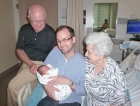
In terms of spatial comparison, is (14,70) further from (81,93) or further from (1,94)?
(81,93)

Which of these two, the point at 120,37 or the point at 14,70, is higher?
the point at 120,37

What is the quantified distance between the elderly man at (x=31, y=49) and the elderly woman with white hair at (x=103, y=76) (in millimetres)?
652

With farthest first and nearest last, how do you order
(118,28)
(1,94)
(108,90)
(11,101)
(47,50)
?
(118,28) → (1,94) → (47,50) → (11,101) → (108,90)

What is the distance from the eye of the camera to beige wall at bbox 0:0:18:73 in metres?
3.11

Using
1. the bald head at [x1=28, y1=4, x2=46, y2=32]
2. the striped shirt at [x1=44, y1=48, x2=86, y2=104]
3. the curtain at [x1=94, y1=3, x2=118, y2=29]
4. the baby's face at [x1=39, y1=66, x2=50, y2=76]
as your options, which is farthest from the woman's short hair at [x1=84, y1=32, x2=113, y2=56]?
the curtain at [x1=94, y1=3, x2=118, y2=29]

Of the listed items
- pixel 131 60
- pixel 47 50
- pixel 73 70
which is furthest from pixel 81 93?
pixel 131 60

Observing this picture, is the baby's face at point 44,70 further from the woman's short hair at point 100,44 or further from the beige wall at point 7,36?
the beige wall at point 7,36

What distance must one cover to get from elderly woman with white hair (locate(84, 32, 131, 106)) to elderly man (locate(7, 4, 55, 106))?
2.14 feet

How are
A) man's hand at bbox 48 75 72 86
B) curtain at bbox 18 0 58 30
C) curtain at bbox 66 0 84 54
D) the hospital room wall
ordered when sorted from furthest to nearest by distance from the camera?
curtain at bbox 18 0 58 30
the hospital room wall
curtain at bbox 66 0 84 54
man's hand at bbox 48 75 72 86

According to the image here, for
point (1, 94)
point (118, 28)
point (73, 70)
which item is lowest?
point (1, 94)

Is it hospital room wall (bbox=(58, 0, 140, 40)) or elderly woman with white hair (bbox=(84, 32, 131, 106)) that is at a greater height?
hospital room wall (bbox=(58, 0, 140, 40))

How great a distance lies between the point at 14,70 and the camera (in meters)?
3.56

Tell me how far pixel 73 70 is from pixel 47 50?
21.6 inches

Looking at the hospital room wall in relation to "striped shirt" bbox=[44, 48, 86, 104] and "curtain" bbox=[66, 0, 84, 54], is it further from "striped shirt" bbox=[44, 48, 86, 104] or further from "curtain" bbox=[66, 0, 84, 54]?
"striped shirt" bbox=[44, 48, 86, 104]
